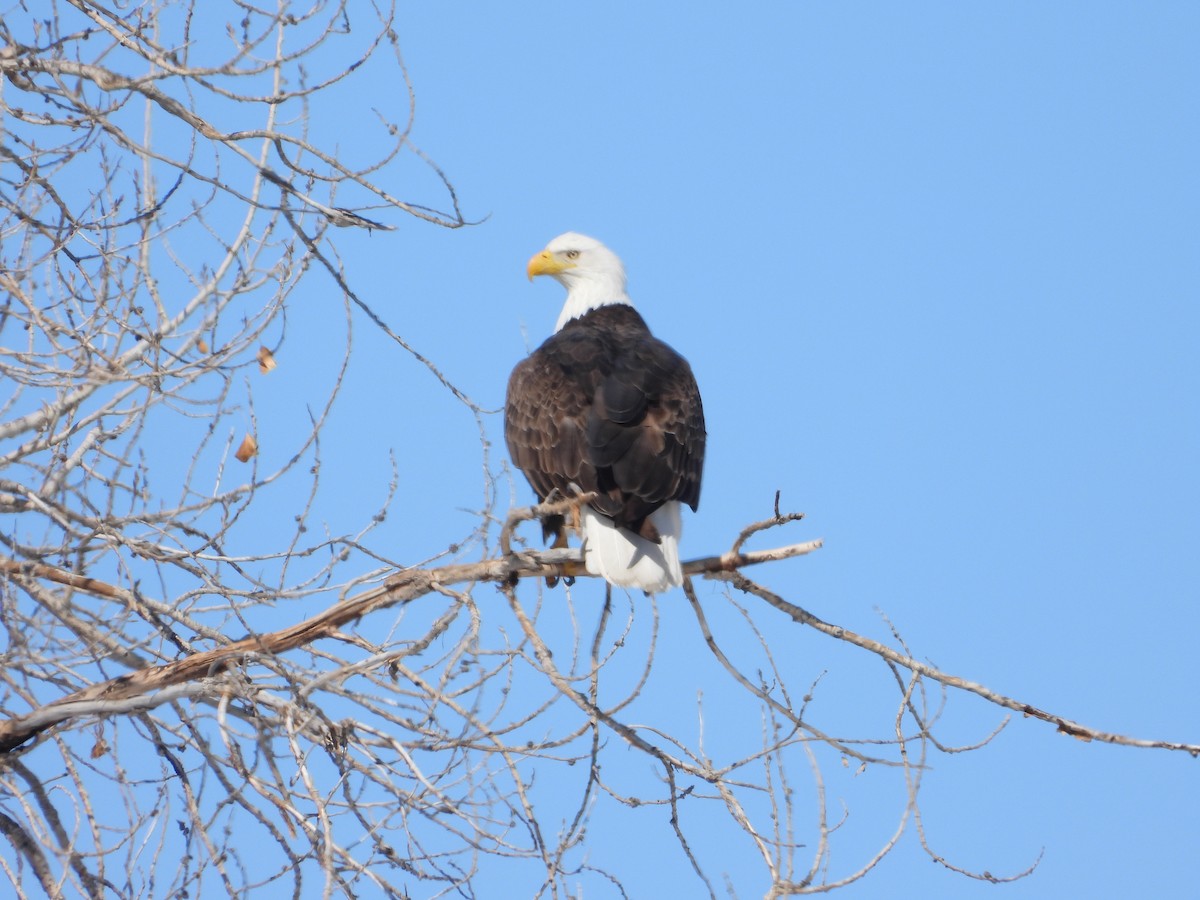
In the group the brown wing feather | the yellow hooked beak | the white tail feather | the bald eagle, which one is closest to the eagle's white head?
the yellow hooked beak

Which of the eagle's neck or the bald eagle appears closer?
the bald eagle

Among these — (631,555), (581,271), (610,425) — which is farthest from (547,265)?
(631,555)

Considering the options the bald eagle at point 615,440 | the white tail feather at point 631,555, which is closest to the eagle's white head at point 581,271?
the bald eagle at point 615,440

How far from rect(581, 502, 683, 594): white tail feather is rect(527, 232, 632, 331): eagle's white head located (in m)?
2.15

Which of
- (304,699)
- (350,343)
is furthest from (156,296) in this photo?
(304,699)

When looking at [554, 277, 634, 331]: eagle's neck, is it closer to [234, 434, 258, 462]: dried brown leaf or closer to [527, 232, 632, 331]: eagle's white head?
[527, 232, 632, 331]: eagle's white head

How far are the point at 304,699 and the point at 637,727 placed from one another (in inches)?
44.8

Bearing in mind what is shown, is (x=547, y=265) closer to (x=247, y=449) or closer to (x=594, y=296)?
(x=594, y=296)

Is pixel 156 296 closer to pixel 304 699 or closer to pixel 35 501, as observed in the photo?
pixel 35 501

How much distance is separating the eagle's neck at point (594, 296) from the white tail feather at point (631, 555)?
210 centimetres

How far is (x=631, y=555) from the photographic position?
5.62m

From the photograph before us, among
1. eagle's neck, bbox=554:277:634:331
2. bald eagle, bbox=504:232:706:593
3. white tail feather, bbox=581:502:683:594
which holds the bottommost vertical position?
white tail feather, bbox=581:502:683:594

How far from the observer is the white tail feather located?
18.1ft

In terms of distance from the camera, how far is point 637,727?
4984 millimetres
